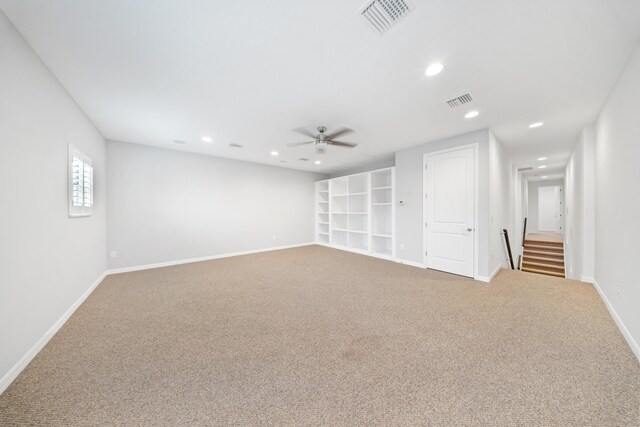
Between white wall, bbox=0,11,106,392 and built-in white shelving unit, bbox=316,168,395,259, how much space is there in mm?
5344

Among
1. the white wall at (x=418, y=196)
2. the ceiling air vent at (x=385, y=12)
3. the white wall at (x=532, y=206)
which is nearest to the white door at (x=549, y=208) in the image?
the white wall at (x=532, y=206)

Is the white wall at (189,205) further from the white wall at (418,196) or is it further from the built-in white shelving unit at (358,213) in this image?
the white wall at (418,196)

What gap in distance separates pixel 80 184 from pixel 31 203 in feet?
4.02

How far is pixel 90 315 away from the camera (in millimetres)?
2557

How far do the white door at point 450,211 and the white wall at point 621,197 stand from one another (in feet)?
4.60

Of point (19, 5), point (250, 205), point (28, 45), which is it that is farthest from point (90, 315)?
point (250, 205)

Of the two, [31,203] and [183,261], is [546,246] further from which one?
[31,203]

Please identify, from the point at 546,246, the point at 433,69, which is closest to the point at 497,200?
the point at 433,69

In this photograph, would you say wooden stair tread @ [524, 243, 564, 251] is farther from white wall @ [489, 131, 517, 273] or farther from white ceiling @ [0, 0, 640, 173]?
white ceiling @ [0, 0, 640, 173]

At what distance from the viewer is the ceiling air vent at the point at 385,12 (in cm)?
144

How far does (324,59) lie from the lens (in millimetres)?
1978

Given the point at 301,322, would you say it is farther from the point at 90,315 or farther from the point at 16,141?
the point at 16,141

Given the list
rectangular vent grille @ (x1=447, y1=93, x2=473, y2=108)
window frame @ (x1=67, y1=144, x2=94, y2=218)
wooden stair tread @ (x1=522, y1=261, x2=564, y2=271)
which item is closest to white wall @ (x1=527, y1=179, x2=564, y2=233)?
wooden stair tread @ (x1=522, y1=261, x2=564, y2=271)

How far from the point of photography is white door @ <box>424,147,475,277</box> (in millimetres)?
3826
